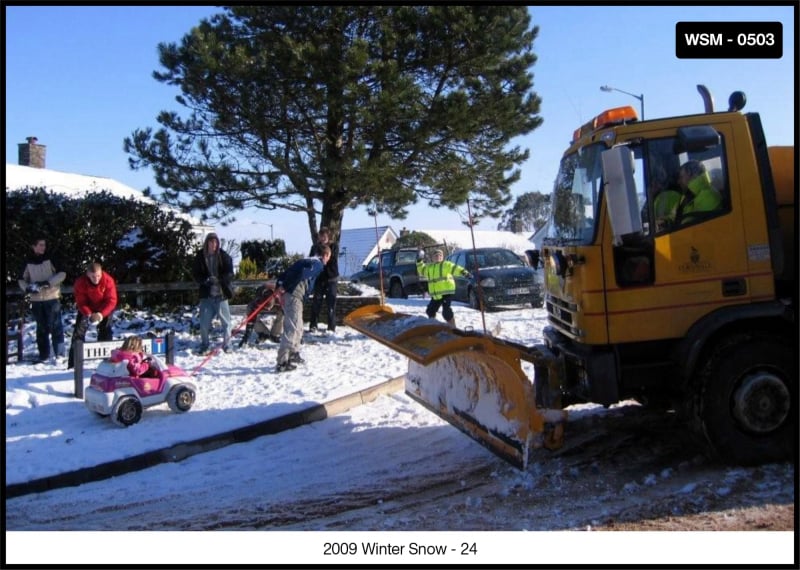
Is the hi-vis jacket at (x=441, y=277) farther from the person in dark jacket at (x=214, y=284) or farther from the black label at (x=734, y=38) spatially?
the black label at (x=734, y=38)

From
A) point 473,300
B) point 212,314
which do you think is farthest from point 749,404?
point 473,300

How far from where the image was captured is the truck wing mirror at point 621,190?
4.61 meters

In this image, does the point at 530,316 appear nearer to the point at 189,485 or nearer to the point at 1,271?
the point at 189,485

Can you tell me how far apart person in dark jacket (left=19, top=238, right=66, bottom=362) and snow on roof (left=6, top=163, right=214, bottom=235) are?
2128 mm

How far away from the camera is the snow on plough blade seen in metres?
5.02

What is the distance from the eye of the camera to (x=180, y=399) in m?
7.14

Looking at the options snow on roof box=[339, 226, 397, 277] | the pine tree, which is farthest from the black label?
snow on roof box=[339, 226, 397, 277]

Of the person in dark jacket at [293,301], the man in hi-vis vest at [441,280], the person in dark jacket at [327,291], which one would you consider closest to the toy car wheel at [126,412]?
the person in dark jacket at [293,301]

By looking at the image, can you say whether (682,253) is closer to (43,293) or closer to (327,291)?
(327,291)

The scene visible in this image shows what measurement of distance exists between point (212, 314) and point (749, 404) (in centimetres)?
724

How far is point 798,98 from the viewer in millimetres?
4598

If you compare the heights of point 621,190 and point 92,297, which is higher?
point 621,190

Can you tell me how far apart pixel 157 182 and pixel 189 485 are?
25.6ft

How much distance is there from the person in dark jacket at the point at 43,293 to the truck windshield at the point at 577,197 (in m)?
6.63
